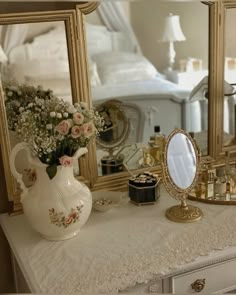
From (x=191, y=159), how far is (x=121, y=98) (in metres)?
0.35

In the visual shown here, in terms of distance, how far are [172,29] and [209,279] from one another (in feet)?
2.98

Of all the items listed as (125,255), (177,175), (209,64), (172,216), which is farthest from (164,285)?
(209,64)

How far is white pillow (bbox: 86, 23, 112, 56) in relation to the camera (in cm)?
146

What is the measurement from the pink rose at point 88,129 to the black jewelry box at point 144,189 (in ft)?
1.14

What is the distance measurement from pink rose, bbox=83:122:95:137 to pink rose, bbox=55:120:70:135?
51mm

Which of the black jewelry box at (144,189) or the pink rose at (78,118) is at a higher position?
the pink rose at (78,118)

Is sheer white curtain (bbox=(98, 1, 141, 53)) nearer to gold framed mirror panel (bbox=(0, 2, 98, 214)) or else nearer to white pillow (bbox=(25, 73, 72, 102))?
gold framed mirror panel (bbox=(0, 2, 98, 214))

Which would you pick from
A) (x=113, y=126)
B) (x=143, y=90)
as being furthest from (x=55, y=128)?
(x=143, y=90)

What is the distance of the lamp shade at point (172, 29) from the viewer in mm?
1604

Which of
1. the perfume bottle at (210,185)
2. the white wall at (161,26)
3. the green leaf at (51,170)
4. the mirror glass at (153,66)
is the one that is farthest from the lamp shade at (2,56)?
the perfume bottle at (210,185)

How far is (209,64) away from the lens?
5.43 ft

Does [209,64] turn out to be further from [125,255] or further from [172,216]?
[125,255]

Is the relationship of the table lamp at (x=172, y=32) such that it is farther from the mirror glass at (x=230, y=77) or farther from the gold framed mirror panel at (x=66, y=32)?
the gold framed mirror panel at (x=66, y=32)

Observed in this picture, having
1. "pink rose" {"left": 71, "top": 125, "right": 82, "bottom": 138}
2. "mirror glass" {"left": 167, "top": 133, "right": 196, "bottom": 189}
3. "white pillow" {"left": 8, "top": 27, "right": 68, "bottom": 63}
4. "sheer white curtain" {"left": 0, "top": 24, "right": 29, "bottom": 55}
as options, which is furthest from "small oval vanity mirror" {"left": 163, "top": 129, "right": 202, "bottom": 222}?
"sheer white curtain" {"left": 0, "top": 24, "right": 29, "bottom": 55}
